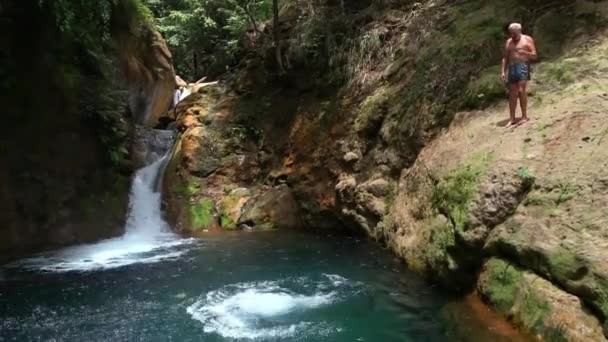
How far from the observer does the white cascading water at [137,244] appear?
995 cm

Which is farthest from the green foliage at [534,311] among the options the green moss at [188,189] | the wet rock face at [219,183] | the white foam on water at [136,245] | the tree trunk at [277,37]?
the tree trunk at [277,37]

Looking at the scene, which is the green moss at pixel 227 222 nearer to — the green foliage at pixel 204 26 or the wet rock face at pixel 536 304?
the wet rock face at pixel 536 304

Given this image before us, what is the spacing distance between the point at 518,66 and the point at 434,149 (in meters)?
2.08

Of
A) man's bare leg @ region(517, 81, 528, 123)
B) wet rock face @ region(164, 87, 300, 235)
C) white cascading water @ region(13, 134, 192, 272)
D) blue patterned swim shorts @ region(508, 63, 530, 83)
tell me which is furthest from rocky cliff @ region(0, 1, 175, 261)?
man's bare leg @ region(517, 81, 528, 123)

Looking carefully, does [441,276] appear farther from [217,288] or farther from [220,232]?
[220,232]

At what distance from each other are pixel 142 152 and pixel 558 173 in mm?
12091

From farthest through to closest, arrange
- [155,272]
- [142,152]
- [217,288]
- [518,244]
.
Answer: [142,152]
[155,272]
[217,288]
[518,244]

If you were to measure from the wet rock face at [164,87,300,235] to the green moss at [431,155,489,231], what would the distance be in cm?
528

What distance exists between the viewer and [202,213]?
537 inches

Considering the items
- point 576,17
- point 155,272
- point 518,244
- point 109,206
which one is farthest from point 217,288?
point 576,17

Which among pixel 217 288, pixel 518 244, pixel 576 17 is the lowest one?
pixel 217 288

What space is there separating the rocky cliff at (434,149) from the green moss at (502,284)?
2 centimetres

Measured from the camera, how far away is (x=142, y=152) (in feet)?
51.8

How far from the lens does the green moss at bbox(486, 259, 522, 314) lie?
20.0 ft
